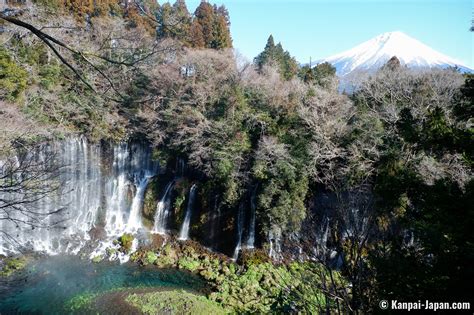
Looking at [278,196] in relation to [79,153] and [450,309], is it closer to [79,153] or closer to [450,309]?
[450,309]

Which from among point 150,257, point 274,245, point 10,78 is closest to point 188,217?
point 150,257

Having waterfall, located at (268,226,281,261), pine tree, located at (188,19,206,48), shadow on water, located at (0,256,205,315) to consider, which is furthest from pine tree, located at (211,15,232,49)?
shadow on water, located at (0,256,205,315)

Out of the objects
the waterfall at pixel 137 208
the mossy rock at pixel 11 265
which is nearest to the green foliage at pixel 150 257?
the waterfall at pixel 137 208

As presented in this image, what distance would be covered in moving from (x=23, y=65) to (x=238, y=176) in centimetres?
1456

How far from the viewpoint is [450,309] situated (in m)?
3.94

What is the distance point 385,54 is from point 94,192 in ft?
159

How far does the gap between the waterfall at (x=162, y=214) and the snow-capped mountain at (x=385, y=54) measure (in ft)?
112

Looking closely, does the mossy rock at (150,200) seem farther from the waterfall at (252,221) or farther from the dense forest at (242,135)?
the waterfall at (252,221)

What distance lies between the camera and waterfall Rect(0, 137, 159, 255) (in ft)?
53.2

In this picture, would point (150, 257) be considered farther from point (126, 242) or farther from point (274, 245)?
point (274, 245)

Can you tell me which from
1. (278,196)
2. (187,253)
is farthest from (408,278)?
(187,253)

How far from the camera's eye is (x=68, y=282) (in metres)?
12.9

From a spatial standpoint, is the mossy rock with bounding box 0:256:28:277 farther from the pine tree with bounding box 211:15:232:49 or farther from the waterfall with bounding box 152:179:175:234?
the pine tree with bounding box 211:15:232:49

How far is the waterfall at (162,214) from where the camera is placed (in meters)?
17.6
